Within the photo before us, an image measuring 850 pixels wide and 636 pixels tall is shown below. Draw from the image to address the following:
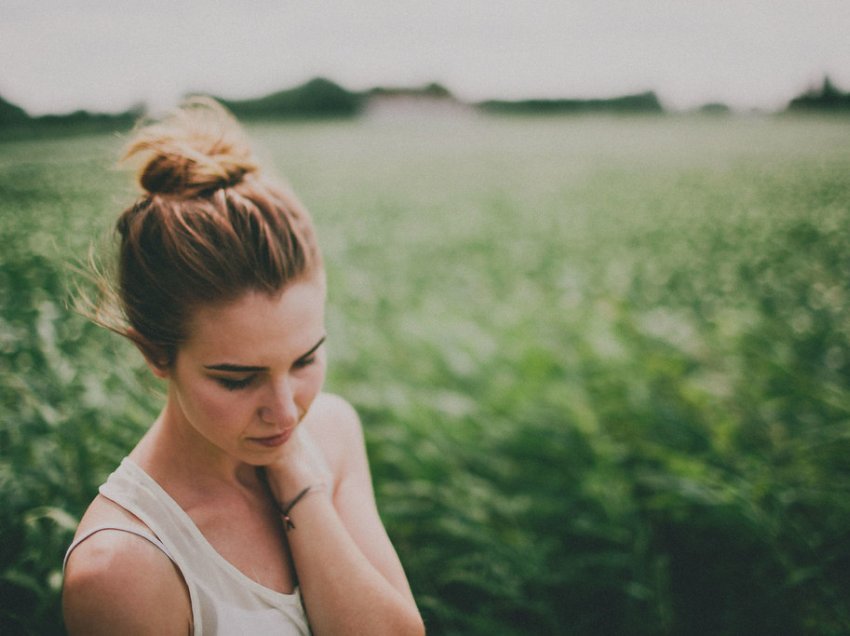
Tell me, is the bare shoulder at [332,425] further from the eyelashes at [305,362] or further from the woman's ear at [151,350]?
the woman's ear at [151,350]

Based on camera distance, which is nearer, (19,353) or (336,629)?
(336,629)

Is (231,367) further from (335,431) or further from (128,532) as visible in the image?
(335,431)

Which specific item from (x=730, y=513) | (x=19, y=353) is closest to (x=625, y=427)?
(x=730, y=513)

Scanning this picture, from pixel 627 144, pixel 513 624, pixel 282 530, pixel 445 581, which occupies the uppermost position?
pixel 627 144

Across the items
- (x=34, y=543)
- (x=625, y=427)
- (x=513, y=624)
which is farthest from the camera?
(x=625, y=427)

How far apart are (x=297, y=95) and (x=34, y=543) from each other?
48.1m

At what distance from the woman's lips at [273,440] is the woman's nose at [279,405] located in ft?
0.17

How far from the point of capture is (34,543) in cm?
175

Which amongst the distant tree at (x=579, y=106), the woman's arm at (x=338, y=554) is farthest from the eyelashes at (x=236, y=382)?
the distant tree at (x=579, y=106)

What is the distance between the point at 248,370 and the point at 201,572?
477 millimetres

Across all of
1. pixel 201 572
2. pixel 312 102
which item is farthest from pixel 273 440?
pixel 312 102

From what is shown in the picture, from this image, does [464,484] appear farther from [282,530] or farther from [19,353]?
[19,353]

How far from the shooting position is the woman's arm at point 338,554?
3.97 ft

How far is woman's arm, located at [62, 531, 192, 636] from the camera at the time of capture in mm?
962
